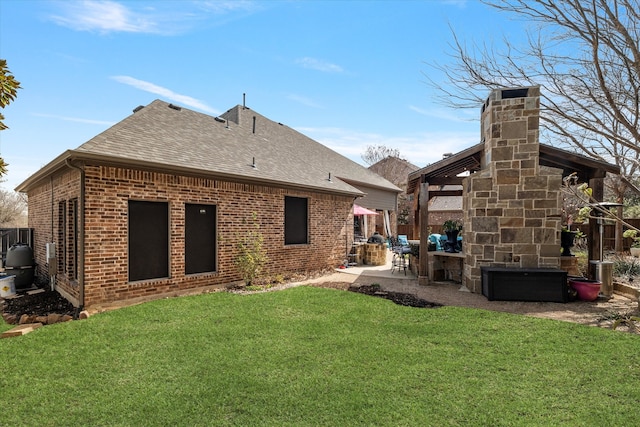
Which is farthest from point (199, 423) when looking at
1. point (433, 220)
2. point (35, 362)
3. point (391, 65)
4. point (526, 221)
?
point (433, 220)

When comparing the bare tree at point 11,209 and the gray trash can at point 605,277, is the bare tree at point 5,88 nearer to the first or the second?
the gray trash can at point 605,277

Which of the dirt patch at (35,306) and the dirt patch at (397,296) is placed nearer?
the dirt patch at (35,306)

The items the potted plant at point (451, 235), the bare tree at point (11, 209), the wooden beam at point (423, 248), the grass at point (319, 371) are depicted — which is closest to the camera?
the grass at point (319, 371)

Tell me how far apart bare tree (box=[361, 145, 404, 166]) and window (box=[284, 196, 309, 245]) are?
31.4 metres

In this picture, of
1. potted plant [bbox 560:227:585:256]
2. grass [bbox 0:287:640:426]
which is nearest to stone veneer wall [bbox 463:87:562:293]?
potted plant [bbox 560:227:585:256]

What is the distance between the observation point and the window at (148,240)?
714cm

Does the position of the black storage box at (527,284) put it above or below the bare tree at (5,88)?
below

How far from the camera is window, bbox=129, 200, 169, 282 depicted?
7137mm

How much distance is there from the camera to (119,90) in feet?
33.1

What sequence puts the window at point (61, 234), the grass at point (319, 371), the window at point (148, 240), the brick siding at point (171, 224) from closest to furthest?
the grass at point (319, 371)
the brick siding at point (171, 224)
the window at point (148, 240)
the window at point (61, 234)

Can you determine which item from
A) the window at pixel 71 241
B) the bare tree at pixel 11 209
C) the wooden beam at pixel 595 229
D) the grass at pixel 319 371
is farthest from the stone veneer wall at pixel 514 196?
the bare tree at pixel 11 209

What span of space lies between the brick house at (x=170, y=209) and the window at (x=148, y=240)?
21 mm

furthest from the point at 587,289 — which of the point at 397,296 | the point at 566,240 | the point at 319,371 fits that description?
the point at 319,371

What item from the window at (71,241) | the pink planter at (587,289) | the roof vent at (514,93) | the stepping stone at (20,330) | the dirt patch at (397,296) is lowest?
the stepping stone at (20,330)
